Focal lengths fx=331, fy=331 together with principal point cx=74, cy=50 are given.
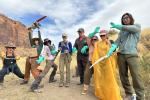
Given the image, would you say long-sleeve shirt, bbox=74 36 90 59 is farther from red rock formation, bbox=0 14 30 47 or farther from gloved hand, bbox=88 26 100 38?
red rock formation, bbox=0 14 30 47

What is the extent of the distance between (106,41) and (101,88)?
127 centimetres

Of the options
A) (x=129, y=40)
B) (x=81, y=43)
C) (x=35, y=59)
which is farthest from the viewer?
(x=35, y=59)

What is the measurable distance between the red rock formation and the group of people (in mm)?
58558

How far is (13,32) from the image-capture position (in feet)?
243

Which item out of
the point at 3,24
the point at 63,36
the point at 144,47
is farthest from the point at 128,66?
the point at 3,24

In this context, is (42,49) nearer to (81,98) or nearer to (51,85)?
(51,85)

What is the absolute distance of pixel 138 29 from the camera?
791 centimetres

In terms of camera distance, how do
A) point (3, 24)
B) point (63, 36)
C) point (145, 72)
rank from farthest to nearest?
1. point (3, 24)
2. point (145, 72)
3. point (63, 36)

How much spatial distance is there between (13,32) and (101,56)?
219 ft

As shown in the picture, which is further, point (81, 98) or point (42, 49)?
point (42, 49)

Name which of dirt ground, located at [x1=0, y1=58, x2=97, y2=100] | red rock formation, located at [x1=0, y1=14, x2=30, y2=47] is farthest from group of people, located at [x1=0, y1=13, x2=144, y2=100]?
red rock formation, located at [x1=0, y1=14, x2=30, y2=47]

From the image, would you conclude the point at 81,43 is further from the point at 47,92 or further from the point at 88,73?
the point at 47,92

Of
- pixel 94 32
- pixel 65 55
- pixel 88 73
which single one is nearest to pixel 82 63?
pixel 65 55

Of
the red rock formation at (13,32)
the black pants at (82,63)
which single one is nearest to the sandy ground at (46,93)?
the black pants at (82,63)
